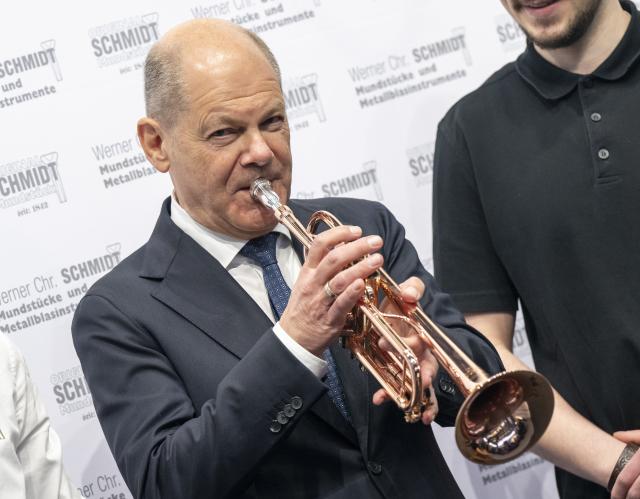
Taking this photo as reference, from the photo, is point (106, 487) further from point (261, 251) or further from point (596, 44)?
point (596, 44)

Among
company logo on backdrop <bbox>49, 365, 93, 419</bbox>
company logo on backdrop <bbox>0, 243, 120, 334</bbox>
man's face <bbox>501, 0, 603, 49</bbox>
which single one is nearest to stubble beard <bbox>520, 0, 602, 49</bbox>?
man's face <bbox>501, 0, 603, 49</bbox>

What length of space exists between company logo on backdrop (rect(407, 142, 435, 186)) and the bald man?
1157mm

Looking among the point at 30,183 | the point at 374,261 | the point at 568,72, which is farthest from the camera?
the point at 30,183

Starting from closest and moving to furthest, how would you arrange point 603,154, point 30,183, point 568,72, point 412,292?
point 412,292 → point 603,154 → point 568,72 → point 30,183

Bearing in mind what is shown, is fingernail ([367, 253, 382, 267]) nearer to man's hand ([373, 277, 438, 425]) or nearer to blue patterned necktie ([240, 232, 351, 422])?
man's hand ([373, 277, 438, 425])

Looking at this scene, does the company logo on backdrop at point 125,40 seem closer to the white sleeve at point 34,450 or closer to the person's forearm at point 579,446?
the white sleeve at point 34,450

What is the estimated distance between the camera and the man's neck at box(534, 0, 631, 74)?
3.17 metres

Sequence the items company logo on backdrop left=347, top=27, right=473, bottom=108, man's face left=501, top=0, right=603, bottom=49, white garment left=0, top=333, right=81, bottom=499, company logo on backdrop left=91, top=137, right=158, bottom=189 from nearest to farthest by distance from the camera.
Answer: white garment left=0, top=333, right=81, bottom=499 < man's face left=501, top=0, right=603, bottom=49 < company logo on backdrop left=91, top=137, right=158, bottom=189 < company logo on backdrop left=347, top=27, right=473, bottom=108

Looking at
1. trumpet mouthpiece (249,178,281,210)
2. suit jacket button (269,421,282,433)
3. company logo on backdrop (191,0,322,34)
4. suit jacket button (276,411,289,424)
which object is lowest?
suit jacket button (269,421,282,433)

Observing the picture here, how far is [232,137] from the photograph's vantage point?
2.79m

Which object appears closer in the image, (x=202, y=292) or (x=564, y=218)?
(x=202, y=292)

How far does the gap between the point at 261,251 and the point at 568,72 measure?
1026mm

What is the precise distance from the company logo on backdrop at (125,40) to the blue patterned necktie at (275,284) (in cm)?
119

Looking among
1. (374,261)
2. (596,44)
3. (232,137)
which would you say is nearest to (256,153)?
(232,137)
